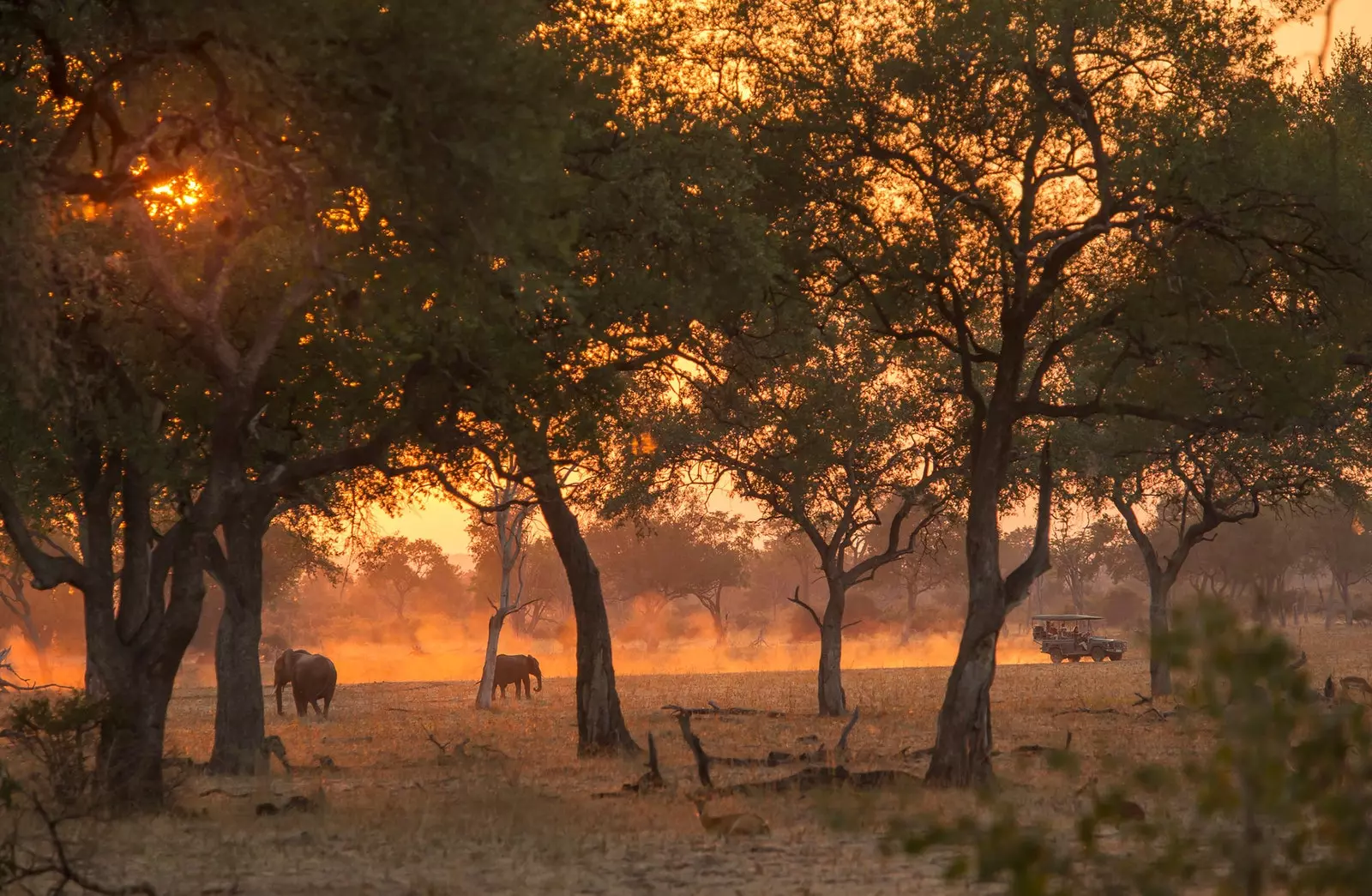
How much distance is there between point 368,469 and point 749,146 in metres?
10.2

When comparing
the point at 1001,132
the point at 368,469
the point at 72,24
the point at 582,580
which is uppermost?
the point at 1001,132

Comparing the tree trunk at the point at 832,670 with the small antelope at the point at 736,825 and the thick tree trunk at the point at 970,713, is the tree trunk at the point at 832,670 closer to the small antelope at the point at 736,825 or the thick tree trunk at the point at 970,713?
the thick tree trunk at the point at 970,713

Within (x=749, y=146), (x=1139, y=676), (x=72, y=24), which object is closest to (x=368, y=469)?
(x=749, y=146)

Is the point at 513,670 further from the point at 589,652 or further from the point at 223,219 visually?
the point at 223,219

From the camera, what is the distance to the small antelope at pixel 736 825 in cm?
1388

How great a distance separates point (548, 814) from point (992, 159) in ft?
31.4

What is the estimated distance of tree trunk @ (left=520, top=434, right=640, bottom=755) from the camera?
24.0m

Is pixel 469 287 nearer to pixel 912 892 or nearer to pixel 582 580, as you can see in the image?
pixel 912 892

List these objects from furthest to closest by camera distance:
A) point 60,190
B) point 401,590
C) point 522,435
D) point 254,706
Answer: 1. point 401,590
2. point 254,706
3. point 522,435
4. point 60,190

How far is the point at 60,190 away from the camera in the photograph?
41.4ft

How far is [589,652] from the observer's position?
24391mm

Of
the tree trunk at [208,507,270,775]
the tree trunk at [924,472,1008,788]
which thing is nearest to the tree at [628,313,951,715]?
the tree trunk at [208,507,270,775]

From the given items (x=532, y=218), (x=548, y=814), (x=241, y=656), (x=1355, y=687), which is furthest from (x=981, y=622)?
(x=1355, y=687)

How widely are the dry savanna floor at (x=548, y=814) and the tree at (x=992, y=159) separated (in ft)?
13.8
